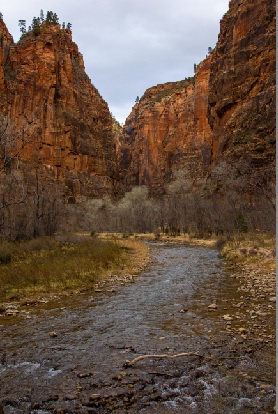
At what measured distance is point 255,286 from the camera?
12281mm

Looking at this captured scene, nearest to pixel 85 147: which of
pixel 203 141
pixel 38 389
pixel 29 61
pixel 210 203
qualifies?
pixel 29 61

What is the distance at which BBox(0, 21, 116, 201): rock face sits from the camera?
84.4m

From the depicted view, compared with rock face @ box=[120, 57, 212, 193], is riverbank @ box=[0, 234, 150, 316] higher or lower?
lower

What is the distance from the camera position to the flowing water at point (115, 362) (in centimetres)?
466

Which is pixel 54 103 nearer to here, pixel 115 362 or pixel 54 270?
pixel 54 270

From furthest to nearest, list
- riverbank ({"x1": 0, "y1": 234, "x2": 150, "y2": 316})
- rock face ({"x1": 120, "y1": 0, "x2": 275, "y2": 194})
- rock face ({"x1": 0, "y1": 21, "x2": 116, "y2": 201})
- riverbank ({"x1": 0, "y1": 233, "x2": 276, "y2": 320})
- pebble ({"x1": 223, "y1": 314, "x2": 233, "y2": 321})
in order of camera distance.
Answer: rock face ({"x1": 0, "y1": 21, "x2": 116, "y2": 201}) < rock face ({"x1": 120, "y1": 0, "x2": 275, "y2": 194}) < riverbank ({"x1": 0, "y1": 234, "x2": 150, "y2": 316}) < riverbank ({"x1": 0, "y1": 233, "x2": 276, "y2": 320}) < pebble ({"x1": 223, "y1": 314, "x2": 233, "y2": 321})

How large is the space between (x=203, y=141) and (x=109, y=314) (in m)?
98.2

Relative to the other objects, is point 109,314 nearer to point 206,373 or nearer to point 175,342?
point 175,342

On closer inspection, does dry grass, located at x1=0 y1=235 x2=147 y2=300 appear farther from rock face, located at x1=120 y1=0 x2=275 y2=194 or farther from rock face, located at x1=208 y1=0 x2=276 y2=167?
rock face, located at x1=208 y1=0 x2=276 y2=167

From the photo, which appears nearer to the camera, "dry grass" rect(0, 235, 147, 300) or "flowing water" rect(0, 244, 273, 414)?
"flowing water" rect(0, 244, 273, 414)

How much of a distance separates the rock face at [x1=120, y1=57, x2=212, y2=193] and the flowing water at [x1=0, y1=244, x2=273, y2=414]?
9076 cm

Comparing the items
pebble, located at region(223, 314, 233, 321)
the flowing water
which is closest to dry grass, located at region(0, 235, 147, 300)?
the flowing water

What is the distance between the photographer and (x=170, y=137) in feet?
384

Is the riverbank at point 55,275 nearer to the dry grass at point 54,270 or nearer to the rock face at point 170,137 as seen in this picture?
the dry grass at point 54,270
